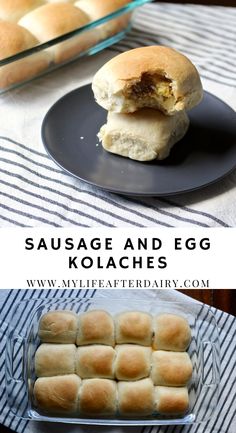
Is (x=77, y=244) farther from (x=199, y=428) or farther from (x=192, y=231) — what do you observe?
(x=199, y=428)

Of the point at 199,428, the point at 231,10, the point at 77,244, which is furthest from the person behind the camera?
the point at 231,10

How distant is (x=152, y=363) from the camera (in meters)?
0.73

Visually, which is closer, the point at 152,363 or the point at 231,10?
the point at 152,363

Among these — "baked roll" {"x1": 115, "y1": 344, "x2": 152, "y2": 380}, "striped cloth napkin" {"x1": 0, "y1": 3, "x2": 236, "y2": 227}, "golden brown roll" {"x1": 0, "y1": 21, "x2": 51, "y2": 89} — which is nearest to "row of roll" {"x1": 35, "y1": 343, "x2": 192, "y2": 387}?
"baked roll" {"x1": 115, "y1": 344, "x2": 152, "y2": 380}

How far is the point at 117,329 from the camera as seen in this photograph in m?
0.75

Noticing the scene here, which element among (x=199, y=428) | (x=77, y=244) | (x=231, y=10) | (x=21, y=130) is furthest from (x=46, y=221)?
(x=231, y=10)

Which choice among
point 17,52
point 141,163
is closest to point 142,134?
point 141,163

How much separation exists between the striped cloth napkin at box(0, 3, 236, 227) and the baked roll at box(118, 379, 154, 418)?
191 millimetres

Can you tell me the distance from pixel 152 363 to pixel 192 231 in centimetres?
20

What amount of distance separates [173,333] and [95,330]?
0.08m

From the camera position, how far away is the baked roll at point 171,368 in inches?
27.9

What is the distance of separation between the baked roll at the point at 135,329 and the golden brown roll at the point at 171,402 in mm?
64

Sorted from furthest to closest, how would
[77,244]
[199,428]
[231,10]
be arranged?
[231,10]
[199,428]
[77,244]

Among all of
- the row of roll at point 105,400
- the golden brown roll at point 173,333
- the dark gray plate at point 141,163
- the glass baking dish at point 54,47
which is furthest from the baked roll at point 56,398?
the glass baking dish at point 54,47
